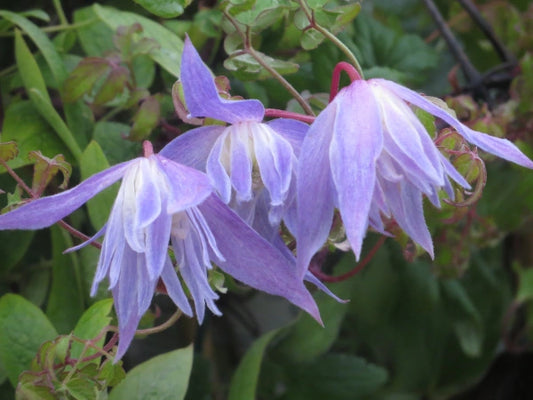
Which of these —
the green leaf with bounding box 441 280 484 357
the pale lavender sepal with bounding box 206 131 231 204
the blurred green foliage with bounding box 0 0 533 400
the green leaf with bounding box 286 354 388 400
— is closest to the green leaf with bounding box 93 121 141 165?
the blurred green foliage with bounding box 0 0 533 400

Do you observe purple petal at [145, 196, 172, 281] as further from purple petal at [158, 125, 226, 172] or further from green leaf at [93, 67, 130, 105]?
green leaf at [93, 67, 130, 105]

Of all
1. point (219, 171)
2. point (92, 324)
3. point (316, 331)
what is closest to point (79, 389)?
point (92, 324)

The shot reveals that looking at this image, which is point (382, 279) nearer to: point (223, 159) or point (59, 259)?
point (59, 259)

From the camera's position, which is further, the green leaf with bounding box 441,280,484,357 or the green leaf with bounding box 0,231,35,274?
the green leaf with bounding box 441,280,484,357

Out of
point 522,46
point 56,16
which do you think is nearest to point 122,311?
point 56,16

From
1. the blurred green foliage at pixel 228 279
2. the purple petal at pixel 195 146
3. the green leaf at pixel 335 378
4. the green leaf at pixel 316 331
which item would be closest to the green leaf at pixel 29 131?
the blurred green foliage at pixel 228 279

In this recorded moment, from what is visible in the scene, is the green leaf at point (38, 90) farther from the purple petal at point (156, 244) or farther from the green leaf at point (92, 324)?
the purple petal at point (156, 244)

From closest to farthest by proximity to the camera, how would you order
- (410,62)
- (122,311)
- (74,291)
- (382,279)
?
1. (122,311)
2. (74,291)
3. (410,62)
4. (382,279)
